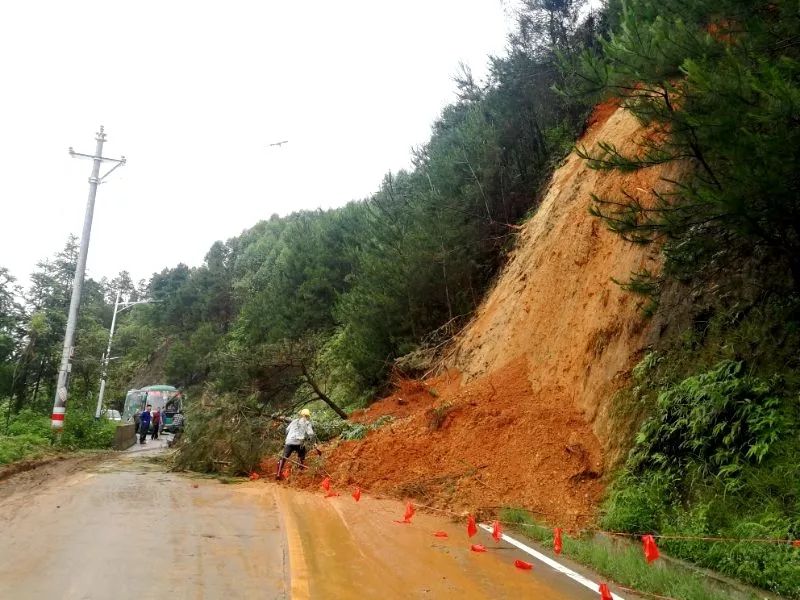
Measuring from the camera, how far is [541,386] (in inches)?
555

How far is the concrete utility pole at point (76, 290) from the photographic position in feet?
58.9

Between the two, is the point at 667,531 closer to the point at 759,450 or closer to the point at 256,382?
the point at 759,450

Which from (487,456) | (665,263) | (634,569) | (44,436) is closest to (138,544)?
(634,569)

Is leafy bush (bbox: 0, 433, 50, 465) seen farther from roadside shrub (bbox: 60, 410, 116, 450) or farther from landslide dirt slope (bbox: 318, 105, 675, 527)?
landslide dirt slope (bbox: 318, 105, 675, 527)

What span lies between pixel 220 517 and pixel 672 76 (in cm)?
838

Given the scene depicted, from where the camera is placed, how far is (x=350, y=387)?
25812 millimetres

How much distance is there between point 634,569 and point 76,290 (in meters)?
17.9

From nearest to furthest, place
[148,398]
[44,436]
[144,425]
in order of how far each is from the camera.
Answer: [44,436] → [144,425] → [148,398]

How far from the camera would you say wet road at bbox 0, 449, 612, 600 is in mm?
5352

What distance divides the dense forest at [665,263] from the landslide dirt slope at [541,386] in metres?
1.07

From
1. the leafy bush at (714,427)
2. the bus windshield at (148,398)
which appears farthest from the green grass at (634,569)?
the bus windshield at (148,398)

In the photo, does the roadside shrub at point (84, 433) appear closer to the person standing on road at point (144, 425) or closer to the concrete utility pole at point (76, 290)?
the concrete utility pole at point (76, 290)

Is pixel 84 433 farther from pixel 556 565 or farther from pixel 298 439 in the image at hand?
pixel 556 565

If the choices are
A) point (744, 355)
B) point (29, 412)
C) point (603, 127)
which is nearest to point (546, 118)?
point (603, 127)
